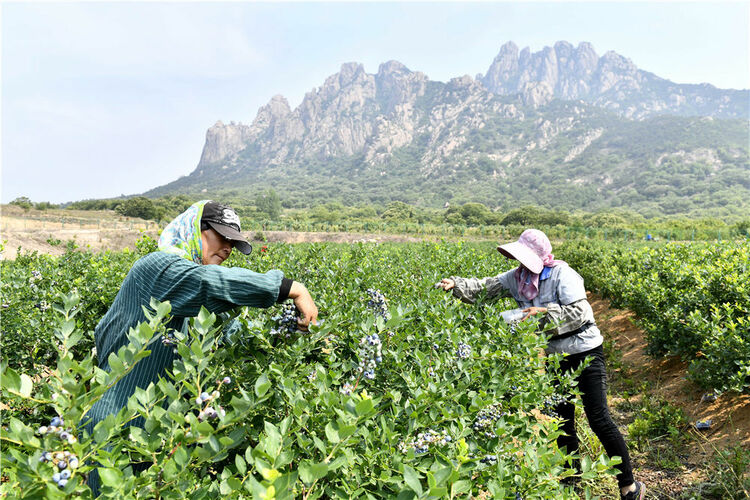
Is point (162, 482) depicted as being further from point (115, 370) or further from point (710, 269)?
point (710, 269)

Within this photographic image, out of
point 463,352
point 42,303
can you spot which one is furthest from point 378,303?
point 42,303

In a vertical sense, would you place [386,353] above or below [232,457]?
above

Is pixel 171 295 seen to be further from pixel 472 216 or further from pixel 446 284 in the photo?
pixel 472 216

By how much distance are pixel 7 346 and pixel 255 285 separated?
3940 mm

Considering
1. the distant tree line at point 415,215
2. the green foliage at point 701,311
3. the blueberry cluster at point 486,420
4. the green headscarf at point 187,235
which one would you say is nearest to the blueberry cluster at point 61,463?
the green headscarf at point 187,235

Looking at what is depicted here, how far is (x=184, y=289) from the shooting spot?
146 cm

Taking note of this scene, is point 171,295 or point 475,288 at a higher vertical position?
point 171,295

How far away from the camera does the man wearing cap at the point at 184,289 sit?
144 centimetres

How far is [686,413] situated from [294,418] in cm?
542

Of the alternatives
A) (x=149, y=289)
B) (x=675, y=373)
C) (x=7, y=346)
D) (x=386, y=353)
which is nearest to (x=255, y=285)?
(x=149, y=289)

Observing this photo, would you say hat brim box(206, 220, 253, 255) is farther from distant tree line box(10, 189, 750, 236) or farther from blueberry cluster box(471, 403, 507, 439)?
distant tree line box(10, 189, 750, 236)

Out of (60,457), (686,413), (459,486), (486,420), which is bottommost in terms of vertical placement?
(686,413)

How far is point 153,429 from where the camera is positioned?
1093 mm

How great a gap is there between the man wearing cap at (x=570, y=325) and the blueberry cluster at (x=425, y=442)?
170cm
